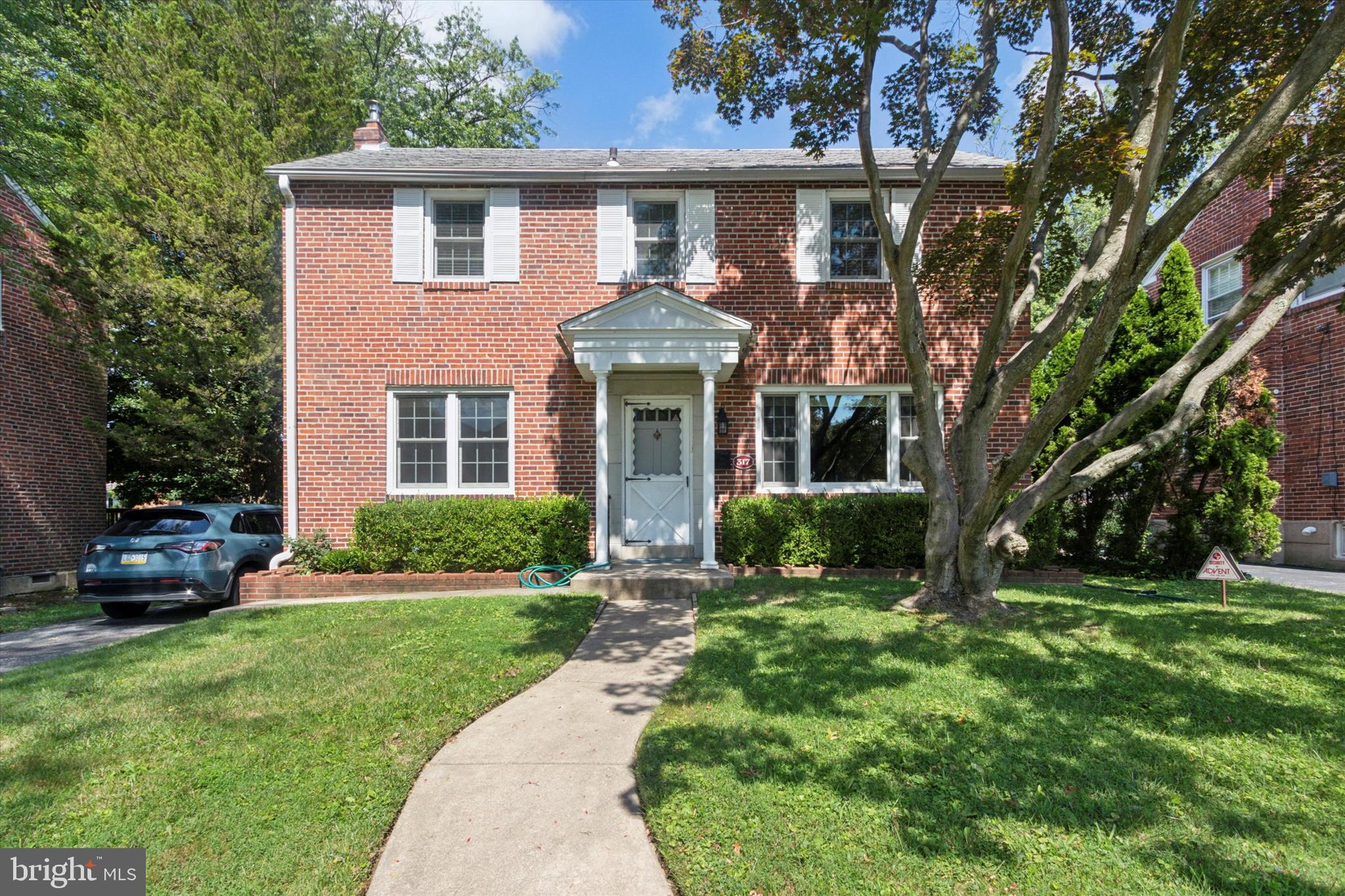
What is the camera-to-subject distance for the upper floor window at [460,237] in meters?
9.86

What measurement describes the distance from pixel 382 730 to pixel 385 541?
550 cm

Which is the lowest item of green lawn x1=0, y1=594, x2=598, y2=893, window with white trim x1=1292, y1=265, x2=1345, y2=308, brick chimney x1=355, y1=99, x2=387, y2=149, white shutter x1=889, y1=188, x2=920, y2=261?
green lawn x1=0, y1=594, x2=598, y2=893

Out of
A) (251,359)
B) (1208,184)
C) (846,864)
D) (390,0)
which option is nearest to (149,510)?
(251,359)

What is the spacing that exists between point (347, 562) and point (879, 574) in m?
7.97

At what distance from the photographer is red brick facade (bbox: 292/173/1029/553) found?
949cm

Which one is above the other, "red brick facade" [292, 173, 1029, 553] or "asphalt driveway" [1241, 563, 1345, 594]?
"red brick facade" [292, 173, 1029, 553]

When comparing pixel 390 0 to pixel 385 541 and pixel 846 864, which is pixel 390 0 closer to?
pixel 385 541

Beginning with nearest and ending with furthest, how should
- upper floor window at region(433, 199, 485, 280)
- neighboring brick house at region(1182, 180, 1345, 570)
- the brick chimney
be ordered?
1. upper floor window at region(433, 199, 485, 280)
2. the brick chimney
3. neighboring brick house at region(1182, 180, 1345, 570)

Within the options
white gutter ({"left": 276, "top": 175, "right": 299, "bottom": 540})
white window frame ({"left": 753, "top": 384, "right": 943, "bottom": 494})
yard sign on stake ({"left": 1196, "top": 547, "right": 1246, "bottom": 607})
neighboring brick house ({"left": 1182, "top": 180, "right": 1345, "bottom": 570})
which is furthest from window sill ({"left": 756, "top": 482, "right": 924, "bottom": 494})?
neighboring brick house ({"left": 1182, "top": 180, "right": 1345, "bottom": 570})

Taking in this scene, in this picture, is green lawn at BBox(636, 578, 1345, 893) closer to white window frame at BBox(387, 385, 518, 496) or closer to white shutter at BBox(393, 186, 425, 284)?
white window frame at BBox(387, 385, 518, 496)

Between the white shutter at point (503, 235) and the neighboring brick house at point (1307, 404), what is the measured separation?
14779mm

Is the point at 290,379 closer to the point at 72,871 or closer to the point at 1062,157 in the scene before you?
the point at 72,871

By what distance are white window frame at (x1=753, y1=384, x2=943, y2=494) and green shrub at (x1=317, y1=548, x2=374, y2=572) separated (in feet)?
20.1

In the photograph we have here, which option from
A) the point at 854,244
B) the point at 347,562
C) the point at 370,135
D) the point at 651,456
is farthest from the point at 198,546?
the point at 854,244
